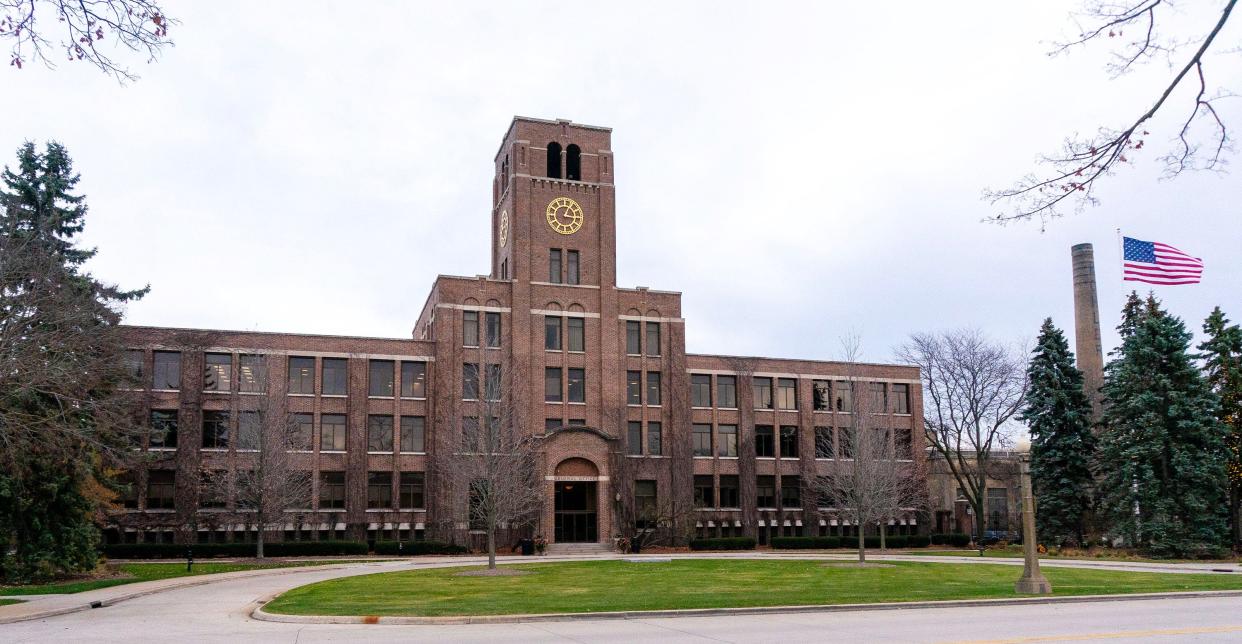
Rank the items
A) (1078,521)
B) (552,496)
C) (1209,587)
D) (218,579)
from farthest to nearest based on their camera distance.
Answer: (552,496), (1078,521), (218,579), (1209,587)

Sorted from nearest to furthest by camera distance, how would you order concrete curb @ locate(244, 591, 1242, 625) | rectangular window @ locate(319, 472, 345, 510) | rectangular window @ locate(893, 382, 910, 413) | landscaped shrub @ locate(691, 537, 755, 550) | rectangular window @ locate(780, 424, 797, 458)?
1. concrete curb @ locate(244, 591, 1242, 625)
2. rectangular window @ locate(319, 472, 345, 510)
3. landscaped shrub @ locate(691, 537, 755, 550)
4. rectangular window @ locate(780, 424, 797, 458)
5. rectangular window @ locate(893, 382, 910, 413)

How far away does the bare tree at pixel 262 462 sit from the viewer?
50875 mm

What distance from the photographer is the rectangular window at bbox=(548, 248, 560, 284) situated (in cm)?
6460

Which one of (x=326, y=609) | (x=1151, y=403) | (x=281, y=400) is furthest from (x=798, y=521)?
(x=326, y=609)

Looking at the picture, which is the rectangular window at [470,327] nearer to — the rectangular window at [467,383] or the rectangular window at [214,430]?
the rectangular window at [467,383]

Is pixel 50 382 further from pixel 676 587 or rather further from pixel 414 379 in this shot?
pixel 414 379

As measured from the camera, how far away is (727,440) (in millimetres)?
67000

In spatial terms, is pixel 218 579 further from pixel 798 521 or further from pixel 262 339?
pixel 798 521

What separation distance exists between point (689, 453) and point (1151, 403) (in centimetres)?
2609

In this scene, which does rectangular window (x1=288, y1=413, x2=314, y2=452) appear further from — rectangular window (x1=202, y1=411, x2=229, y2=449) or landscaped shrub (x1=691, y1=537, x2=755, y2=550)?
landscaped shrub (x1=691, y1=537, x2=755, y2=550)

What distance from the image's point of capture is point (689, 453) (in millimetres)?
63938

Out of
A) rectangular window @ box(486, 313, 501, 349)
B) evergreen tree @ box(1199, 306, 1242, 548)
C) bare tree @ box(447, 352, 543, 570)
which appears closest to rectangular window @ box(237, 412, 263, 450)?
bare tree @ box(447, 352, 543, 570)

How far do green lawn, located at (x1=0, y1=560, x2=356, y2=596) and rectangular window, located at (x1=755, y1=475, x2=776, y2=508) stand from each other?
97.4ft

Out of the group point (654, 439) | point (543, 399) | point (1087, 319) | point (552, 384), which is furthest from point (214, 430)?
point (1087, 319)
